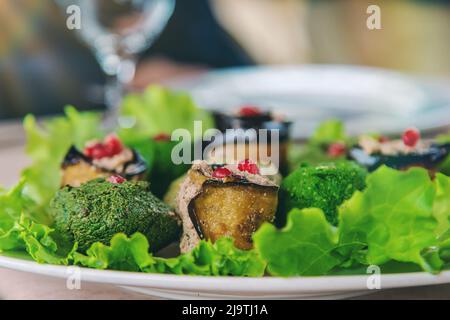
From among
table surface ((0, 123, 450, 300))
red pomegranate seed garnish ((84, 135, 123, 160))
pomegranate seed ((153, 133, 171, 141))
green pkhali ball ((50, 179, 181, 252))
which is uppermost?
pomegranate seed ((153, 133, 171, 141))

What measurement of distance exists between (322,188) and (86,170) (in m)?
0.47

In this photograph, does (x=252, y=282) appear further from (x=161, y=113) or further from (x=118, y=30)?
(x=118, y=30)

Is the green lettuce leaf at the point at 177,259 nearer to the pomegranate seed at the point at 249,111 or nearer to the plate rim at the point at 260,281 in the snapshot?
the plate rim at the point at 260,281

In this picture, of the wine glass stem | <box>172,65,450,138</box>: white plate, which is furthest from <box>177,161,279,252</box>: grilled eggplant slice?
the wine glass stem

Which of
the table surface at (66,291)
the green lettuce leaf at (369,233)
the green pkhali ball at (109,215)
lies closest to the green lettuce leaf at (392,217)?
the green lettuce leaf at (369,233)

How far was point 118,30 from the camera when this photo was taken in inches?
95.0

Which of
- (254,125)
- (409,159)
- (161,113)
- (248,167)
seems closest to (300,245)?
(248,167)

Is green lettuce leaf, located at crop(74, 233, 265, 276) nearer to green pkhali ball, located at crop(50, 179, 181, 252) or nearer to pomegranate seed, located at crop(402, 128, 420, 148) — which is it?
green pkhali ball, located at crop(50, 179, 181, 252)

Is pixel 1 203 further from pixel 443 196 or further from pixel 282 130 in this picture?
pixel 443 196

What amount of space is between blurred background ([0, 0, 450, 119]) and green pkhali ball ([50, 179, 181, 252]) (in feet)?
6.99

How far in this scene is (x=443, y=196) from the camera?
114 centimetres

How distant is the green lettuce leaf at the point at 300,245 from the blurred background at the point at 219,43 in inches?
92.9

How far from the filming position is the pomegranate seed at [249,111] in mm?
1686

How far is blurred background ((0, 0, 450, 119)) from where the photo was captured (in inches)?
145
